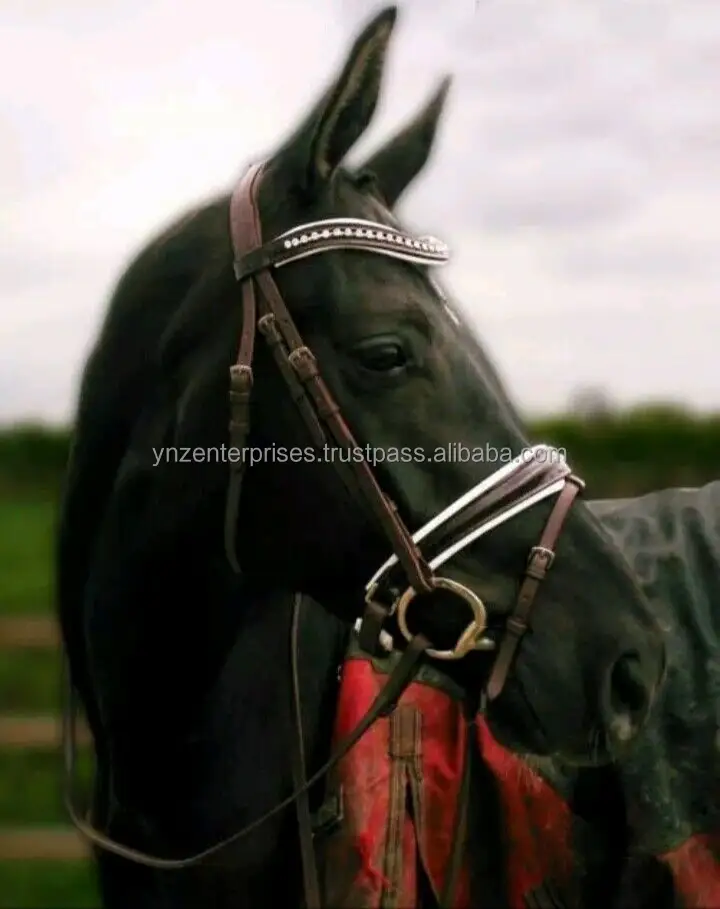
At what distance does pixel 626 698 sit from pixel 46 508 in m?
13.8

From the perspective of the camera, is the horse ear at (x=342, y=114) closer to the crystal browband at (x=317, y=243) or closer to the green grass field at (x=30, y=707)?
the crystal browband at (x=317, y=243)

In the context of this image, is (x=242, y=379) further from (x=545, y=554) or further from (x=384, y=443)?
(x=545, y=554)

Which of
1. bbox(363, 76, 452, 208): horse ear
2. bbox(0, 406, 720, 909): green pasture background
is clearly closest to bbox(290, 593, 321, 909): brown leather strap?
bbox(363, 76, 452, 208): horse ear

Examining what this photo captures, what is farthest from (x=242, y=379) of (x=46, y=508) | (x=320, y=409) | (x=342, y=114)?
(x=46, y=508)

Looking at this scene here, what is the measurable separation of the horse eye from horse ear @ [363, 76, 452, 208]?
0.38m

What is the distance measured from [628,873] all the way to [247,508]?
3.79 feet

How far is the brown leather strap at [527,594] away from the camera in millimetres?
1715

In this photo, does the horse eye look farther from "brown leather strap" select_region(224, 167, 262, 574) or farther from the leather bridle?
"brown leather strap" select_region(224, 167, 262, 574)

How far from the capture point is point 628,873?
7.43ft

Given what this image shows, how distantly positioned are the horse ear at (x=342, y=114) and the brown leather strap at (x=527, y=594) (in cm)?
66

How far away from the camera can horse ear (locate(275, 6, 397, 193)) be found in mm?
1638

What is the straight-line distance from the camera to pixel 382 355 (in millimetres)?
1691

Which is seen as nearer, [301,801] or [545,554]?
[545,554]

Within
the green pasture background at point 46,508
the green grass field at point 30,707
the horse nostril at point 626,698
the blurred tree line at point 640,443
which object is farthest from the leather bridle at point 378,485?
the blurred tree line at point 640,443
